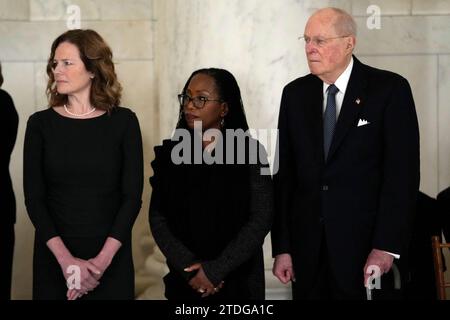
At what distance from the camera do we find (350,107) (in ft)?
13.7

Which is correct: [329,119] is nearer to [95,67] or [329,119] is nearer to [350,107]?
[350,107]

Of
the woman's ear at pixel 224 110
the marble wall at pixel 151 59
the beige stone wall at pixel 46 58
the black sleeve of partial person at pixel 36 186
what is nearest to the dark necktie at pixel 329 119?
the woman's ear at pixel 224 110

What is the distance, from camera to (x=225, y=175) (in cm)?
424

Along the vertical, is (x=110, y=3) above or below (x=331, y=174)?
above

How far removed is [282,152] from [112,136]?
775 millimetres

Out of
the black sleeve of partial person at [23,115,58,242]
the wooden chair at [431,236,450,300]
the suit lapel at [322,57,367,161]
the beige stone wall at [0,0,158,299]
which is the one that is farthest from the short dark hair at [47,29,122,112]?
the beige stone wall at [0,0,158,299]

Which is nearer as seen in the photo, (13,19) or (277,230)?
(277,230)

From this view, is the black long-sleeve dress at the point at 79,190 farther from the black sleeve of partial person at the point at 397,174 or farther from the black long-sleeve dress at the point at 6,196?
the black sleeve of partial person at the point at 397,174

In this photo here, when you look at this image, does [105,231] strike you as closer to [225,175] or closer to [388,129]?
[225,175]

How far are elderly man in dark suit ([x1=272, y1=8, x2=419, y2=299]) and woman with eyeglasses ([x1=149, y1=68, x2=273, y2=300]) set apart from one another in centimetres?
14

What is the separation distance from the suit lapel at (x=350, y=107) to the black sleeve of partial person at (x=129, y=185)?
86 centimetres

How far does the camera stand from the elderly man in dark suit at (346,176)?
13.5 ft

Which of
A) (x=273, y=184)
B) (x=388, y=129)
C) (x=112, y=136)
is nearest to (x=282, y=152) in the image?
(x=273, y=184)

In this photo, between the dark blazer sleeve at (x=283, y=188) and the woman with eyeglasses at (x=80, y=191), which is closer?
the woman with eyeglasses at (x=80, y=191)
